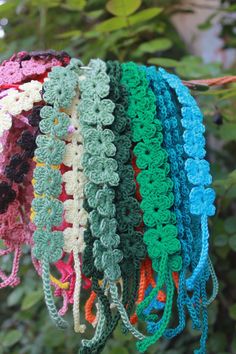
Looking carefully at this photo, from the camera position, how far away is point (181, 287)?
0.51 m

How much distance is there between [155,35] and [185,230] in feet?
2.56

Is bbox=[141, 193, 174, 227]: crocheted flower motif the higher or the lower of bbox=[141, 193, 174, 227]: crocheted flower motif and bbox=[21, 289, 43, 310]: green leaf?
the higher

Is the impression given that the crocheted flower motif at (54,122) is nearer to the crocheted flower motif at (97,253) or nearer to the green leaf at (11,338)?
the crocheted flower motif at (97,253)

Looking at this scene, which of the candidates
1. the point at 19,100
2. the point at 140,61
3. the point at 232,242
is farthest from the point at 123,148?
the point at 140,61

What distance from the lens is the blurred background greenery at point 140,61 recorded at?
0.84 metres

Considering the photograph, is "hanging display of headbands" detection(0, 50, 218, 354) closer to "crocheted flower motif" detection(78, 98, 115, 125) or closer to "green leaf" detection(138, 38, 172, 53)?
"crocheted flower motif" detection(78, 98, 115, 125)

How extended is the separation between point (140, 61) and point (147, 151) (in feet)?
2.15

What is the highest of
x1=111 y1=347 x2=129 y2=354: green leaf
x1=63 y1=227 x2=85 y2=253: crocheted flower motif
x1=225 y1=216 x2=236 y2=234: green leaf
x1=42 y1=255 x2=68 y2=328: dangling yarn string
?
x1=63 y1=227 x2=85 y2=253: crocheted flower motif

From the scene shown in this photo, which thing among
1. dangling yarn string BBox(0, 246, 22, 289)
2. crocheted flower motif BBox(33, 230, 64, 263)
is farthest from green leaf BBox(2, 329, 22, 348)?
crocheted flower motif BBox(33, 230, 64, 263)

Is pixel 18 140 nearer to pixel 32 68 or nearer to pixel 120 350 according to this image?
pixel 32 68

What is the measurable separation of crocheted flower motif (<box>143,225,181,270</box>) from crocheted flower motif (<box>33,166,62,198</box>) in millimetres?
107

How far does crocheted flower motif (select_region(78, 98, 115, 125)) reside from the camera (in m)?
0.52

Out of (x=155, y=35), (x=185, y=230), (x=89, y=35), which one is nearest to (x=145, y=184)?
(x=185, y=230)

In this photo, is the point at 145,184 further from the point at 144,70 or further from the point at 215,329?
the point at 215,329
